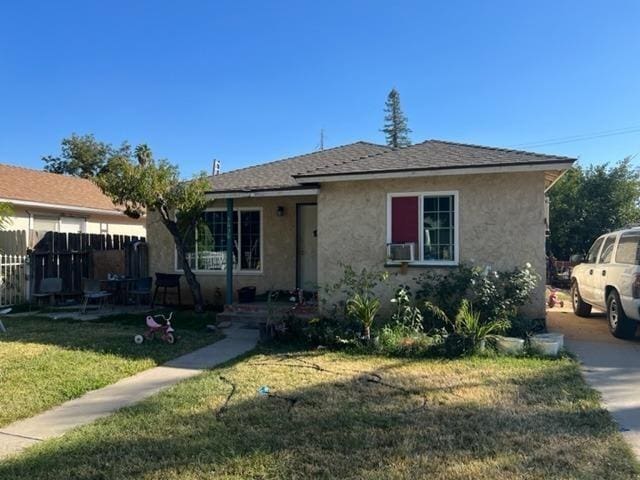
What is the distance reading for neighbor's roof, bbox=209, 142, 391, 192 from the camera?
37.8ft

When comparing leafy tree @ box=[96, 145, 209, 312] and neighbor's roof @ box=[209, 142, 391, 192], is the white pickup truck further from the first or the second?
leafy tree @ box=[96, 145, 209, 312]

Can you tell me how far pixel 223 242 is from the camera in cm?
1309

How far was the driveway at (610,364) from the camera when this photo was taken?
502 cm

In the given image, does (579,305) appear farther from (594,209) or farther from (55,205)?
(55,205)

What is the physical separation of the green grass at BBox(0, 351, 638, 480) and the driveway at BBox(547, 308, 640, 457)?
0.23m

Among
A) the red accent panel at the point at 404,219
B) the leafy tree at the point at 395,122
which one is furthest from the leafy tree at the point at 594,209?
the leafy tree at the point at 395,122

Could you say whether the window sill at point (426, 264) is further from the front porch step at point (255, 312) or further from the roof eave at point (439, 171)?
the front porch step at point (255, 312)

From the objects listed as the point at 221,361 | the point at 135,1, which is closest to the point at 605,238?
the point at 221,361

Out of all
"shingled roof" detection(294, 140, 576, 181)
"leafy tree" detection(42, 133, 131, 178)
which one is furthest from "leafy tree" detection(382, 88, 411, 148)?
"shingled roof" detection(294, 140, 576, 181)

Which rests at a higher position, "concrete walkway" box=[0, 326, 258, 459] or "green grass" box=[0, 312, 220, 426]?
"green grass" box=[0, 312, 220, 426]

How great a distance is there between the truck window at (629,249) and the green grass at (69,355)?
771 centimetres

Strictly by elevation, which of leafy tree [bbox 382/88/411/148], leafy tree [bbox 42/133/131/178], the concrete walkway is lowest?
the concrete walkway

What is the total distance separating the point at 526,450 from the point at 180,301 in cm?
1063

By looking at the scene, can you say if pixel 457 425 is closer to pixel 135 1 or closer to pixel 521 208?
pixel 521 208
